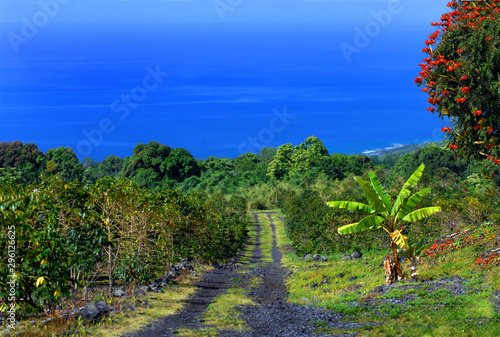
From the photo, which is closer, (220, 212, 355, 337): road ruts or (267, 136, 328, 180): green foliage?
(220, 212, 355, 337): road ruts

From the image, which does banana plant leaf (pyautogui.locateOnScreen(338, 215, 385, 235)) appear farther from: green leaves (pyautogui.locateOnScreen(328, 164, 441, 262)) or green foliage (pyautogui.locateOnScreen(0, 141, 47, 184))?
green foliage (pyautogui.locateOnScreen(0, 141, 47, 184))

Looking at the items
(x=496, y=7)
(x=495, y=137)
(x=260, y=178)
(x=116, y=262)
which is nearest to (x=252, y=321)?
(x=116, y=262)

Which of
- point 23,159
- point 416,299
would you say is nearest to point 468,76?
point 416,299

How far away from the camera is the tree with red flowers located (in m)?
13.6

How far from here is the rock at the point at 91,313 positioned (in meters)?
10.7

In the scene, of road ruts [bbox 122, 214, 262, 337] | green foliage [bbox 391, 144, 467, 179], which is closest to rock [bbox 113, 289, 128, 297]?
road ruts [bbox 122, 214, 262, 337]

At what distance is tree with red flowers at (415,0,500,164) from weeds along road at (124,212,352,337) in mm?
7181

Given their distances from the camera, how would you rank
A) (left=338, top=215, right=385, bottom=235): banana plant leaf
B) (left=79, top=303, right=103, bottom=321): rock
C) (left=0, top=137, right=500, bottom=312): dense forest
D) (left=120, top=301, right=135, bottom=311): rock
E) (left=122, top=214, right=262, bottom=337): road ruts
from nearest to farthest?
(left=0, top=137, right=500, bottom=312): dense forest → (left=79, top=303, right=103, bottom=321): rock → (left=122, top=214, right=262, bottom=337): road ruts → (left=120, top=301, right=135, bottom=311): rock → (left=338, top=215, right=385, bottom=235): banana plant leaf

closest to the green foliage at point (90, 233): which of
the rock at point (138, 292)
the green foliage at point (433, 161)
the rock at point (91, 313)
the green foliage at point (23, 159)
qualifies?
the rock at point (138, 292)

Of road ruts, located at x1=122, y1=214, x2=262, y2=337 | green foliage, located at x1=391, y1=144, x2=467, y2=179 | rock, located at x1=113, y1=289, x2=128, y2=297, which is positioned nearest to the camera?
road ruts, located at x1=122, y1=214, x2=262, y2=337

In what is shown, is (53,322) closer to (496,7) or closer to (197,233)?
(197,233)

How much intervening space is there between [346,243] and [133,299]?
45.4 ft

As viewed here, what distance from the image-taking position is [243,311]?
13922mm

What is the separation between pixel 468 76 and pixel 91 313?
12683 millimetres
